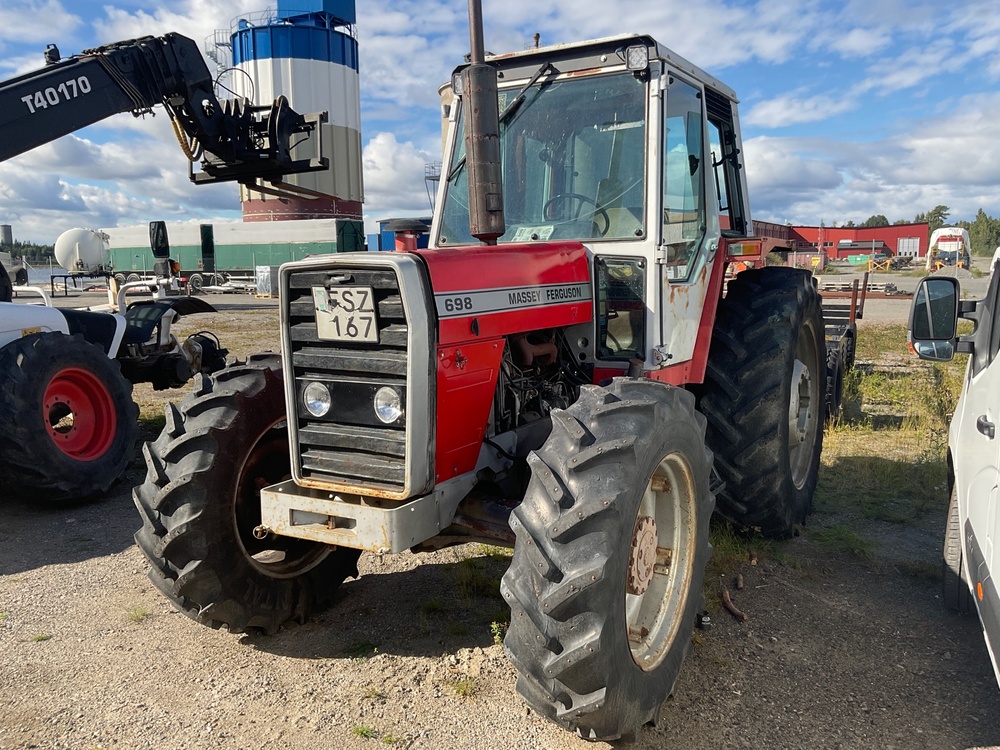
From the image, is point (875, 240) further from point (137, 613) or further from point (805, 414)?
point (137, 613)

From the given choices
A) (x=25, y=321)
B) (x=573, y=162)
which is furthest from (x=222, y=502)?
(x=25, y=321)

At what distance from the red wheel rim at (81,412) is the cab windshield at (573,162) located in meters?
3.73

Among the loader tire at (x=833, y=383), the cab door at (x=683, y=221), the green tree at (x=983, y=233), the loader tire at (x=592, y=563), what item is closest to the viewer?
the loader tire at (x=592, y=563)

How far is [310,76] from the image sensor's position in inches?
1396

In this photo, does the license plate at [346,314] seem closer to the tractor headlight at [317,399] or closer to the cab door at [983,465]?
the tractor headlight at [317,399]

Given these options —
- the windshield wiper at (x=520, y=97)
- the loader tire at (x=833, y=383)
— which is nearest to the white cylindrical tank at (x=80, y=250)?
the loader tire at (x=833, y=383)

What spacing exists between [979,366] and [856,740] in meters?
1.73

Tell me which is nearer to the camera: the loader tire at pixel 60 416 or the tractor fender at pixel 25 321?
the loader tire at pixel 60 416

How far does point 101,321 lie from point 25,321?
0.90 metres

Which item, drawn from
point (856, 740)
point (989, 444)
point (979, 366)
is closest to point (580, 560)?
point (856, 740)

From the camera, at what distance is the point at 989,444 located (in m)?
2.89

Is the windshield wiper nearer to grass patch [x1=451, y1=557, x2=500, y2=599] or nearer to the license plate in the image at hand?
the license plate

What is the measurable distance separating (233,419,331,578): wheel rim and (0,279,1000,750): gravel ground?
0.34 m

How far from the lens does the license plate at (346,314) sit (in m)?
2.93
